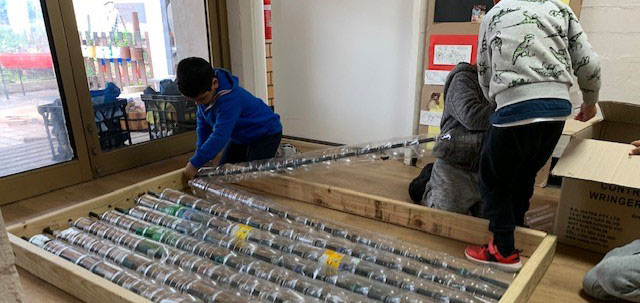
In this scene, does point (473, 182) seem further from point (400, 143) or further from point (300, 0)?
point (300, 0)

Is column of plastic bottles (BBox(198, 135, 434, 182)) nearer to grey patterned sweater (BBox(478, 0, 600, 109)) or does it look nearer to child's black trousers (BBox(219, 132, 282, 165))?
child's black trousers (BBox(219, 132, 282, 165))

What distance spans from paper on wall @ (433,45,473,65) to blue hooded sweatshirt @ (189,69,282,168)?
109 cm

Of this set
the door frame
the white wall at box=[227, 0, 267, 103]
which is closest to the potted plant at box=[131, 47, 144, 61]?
the door frame

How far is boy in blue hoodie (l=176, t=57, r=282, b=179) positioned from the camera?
6.23 ft

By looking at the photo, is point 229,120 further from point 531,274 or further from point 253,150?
point 531,274

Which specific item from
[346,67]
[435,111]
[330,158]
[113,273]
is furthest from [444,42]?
[113,273]

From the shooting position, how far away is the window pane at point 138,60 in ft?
8.84

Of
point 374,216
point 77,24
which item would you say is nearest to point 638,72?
point 374,216

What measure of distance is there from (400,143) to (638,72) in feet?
4.53

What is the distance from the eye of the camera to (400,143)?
185cm

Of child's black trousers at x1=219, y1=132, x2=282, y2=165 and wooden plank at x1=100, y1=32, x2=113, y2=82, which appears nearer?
child's black trousers at x1=219, y1=132, x2=282, y2=165

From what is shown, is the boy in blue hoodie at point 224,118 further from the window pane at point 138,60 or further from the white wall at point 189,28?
the white wall at point 189,28

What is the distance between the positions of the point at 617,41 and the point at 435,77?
955mm

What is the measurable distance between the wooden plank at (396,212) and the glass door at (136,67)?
1.19m
